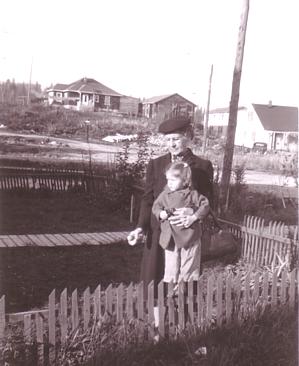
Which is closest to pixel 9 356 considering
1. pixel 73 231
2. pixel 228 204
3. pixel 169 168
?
pixel 169 168

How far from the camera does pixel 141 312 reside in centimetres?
369

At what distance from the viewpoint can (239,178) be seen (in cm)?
942

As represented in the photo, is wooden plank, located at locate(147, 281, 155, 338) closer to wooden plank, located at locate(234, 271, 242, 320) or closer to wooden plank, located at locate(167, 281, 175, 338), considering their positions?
wooden plank, located at locate(167, 281, 175, 338)

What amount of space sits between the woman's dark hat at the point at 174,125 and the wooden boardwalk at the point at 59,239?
152 inches

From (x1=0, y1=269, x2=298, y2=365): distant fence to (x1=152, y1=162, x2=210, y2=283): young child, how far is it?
135 millimetres

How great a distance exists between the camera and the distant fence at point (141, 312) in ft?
10.8

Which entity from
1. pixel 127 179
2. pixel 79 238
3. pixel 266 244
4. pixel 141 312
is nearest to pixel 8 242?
pixel 79 238

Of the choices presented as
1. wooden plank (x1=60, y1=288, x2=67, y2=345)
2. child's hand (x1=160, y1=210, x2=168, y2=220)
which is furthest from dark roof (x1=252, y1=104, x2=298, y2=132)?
wooden plank (x1=60, y1=288, x2=67, y2=345)

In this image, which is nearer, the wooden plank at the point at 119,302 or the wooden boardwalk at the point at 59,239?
the wooden plank at the point at 119,302

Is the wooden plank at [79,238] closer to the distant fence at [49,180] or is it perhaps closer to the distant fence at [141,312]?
the distant fence at [49,180]

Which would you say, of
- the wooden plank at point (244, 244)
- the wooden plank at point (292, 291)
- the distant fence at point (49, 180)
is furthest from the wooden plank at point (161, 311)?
the distant fence at point (49, 180)

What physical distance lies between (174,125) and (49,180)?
26.5ft

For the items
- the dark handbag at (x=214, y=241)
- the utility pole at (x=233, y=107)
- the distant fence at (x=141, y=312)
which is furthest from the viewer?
the utility pole at (x=233, y=107)

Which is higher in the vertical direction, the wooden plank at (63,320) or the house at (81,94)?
the house at (81,94)
